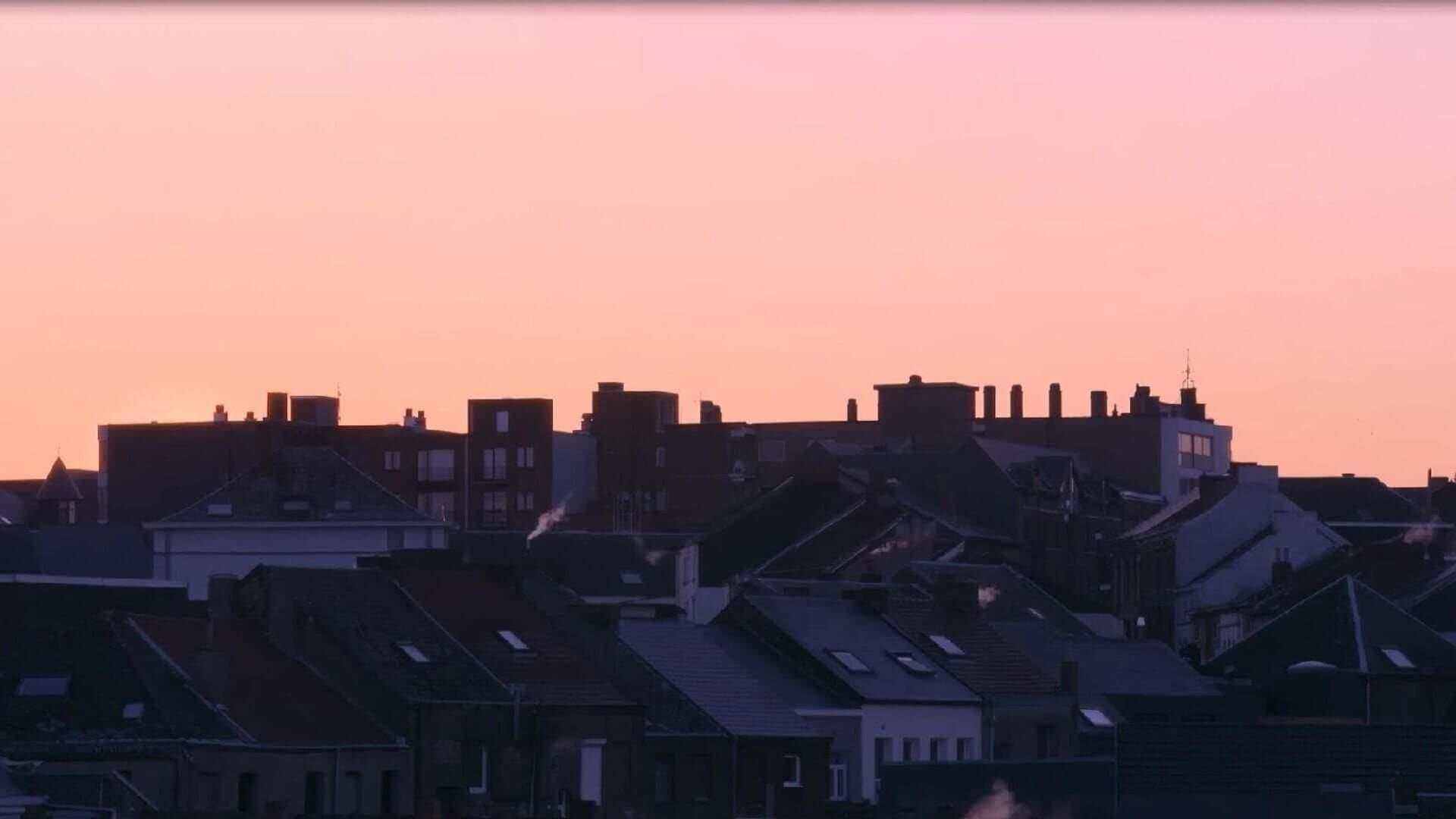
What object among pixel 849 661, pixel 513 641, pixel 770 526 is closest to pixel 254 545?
pixel 770 526

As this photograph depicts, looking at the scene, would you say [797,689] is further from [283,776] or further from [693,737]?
[283,776]

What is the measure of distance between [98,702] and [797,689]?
19.0m

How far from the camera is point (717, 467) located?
458 feet

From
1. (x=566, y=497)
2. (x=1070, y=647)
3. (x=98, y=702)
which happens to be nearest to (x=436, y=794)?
(x=98, y=702)

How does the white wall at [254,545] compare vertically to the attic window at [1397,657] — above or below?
above

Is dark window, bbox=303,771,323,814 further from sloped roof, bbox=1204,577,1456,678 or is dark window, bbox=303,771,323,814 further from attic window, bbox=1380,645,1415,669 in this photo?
attic window, bbox=1380,645,1415,669

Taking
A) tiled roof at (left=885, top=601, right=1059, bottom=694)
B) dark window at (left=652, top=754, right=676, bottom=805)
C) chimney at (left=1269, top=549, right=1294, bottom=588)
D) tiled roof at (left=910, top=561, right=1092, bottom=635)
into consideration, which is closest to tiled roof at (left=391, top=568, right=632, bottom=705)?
dark window at (left=652, top=754, right=676, bottom=805)

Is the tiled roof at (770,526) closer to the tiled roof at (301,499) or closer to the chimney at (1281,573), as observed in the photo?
the tiled roof at (301,499)

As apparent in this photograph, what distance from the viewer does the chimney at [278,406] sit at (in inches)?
4840

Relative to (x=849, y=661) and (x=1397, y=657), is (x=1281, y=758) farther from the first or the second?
(x=1397, y=657)

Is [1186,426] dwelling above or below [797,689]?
above

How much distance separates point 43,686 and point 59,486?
7300 centimetres

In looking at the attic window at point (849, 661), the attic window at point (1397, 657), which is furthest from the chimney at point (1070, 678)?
the attic window at point (1397, 657)

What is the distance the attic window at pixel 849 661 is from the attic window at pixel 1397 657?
14.0m
